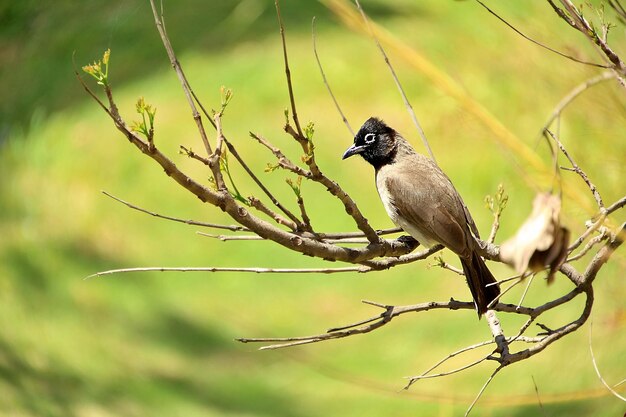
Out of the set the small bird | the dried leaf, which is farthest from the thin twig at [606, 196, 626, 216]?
the small bird

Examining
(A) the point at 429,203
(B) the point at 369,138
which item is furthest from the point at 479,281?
(B) the point at 369,138

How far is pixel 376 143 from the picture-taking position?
3.19 metres

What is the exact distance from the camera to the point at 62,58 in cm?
602

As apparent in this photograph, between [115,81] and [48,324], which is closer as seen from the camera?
[48,324]

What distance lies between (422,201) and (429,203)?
22 mm

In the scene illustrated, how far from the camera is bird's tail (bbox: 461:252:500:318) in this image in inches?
94.7

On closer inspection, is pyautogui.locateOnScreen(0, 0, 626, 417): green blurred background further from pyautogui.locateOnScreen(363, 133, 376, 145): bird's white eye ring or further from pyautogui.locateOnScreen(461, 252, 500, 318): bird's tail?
pyautogui.locateOnScreen(461, 252, 500, 318): bird's tail

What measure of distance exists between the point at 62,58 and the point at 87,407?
8.48 feet

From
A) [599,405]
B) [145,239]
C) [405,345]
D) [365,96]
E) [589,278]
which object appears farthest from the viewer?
[365,96]

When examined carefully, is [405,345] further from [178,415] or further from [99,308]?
[99,308]

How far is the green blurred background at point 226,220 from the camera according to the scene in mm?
4270

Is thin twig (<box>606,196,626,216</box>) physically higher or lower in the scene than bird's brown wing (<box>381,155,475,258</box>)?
lower

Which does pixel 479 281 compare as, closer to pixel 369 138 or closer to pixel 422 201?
pixel 422 201

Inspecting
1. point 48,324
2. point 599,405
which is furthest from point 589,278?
point 48,324
